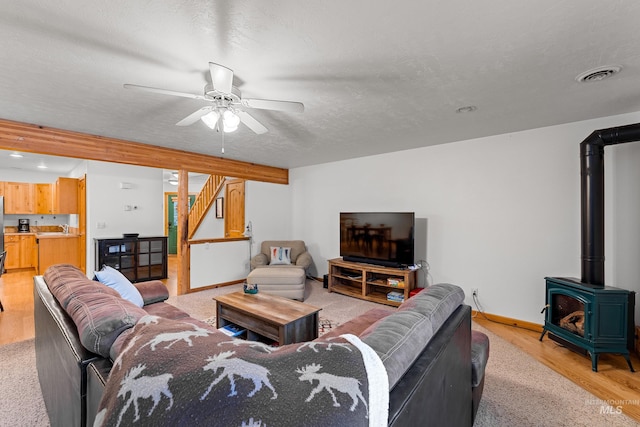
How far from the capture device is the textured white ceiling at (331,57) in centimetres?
140

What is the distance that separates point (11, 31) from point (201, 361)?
7.07 ft

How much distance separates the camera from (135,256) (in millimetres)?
5301

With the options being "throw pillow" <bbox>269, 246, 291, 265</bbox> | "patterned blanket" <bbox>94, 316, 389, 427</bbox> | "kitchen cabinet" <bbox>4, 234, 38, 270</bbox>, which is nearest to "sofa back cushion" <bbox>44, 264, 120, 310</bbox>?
"patterned blanket" <bbox>94, 316, 389, 427</bbox>

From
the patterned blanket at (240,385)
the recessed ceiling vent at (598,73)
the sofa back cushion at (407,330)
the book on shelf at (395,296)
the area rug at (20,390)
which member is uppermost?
the recessed ceiling vent at (598,73)

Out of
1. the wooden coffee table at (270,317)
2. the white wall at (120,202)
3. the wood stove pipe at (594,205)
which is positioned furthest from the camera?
the white wall at (120,202)

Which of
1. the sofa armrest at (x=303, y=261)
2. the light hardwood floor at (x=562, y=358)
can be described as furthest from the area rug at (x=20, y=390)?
the sofa armrest at (x=303, y=261)

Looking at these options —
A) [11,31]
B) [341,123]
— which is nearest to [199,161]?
[341,123]

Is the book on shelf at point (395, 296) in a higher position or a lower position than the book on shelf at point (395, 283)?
lower

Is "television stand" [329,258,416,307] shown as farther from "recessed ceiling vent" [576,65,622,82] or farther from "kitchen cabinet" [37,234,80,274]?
"kitchen cabinet" [37,234,80,274]

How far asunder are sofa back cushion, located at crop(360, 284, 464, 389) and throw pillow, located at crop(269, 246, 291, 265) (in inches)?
143

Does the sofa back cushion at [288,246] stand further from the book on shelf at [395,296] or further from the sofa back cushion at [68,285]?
the sofa back cushion at [68,285]

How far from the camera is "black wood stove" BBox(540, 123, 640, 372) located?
2.38 metres

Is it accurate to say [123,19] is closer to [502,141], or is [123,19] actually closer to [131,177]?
[502,141]

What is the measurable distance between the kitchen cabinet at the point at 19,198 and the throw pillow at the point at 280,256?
5946 mm
